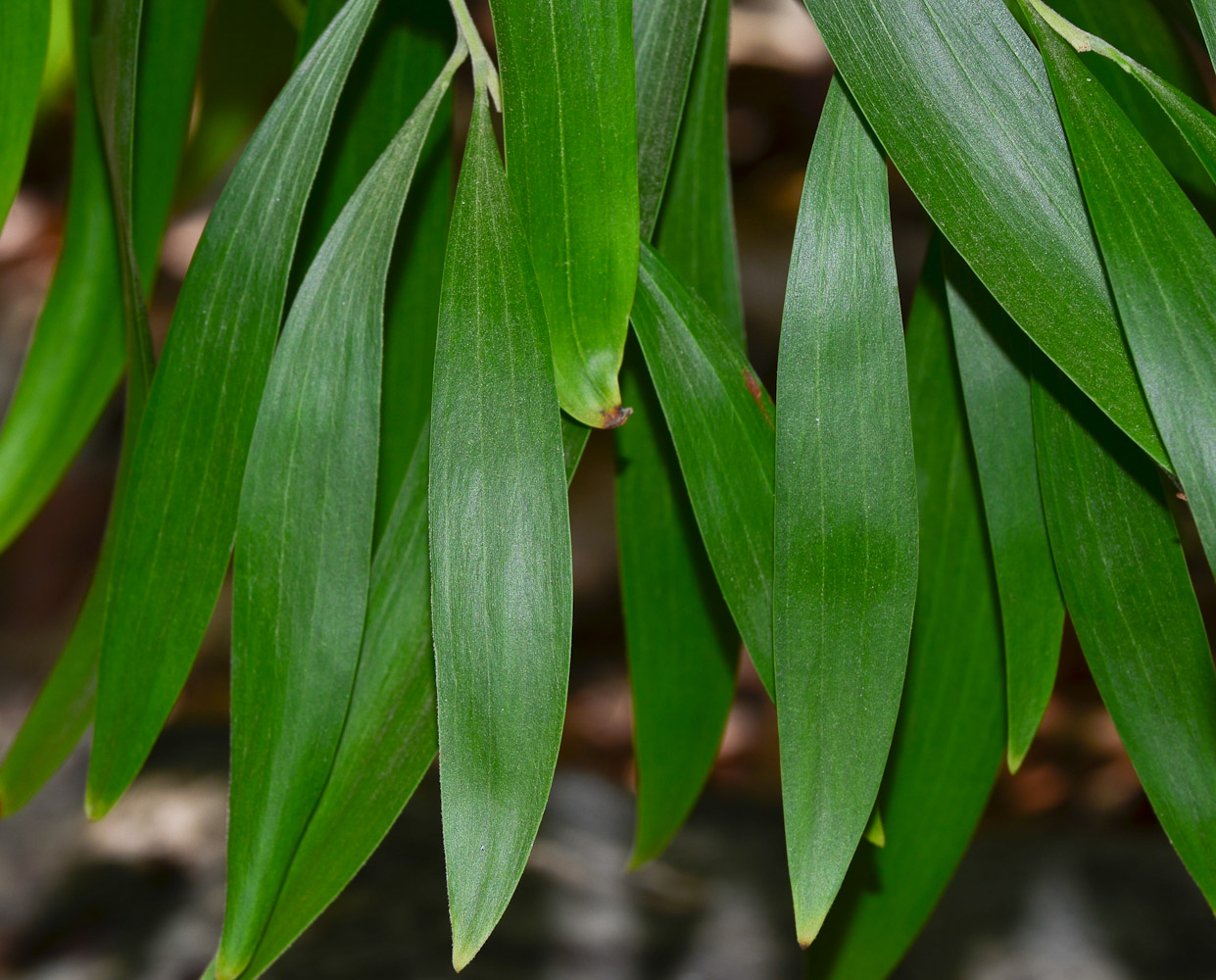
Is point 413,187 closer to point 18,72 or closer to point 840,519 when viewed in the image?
point 18,72

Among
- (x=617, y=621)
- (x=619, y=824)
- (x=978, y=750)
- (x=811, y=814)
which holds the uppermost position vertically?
(x=811, y=814)

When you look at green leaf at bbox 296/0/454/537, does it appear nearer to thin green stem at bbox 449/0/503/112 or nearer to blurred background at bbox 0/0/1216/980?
thin green stem at bbox 449/0/503/112

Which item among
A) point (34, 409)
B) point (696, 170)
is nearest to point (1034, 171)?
point (696, 170)

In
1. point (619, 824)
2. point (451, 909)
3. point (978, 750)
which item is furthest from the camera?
point (619, 824)

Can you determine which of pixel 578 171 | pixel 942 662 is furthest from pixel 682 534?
pixel 578 171

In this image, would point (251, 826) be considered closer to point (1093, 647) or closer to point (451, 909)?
point (451, 909)

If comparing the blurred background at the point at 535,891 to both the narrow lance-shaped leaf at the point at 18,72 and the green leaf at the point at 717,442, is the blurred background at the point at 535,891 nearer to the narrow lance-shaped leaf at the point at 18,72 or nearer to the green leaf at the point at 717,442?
the narrow lance-shaped leaf at the point at 18,72
